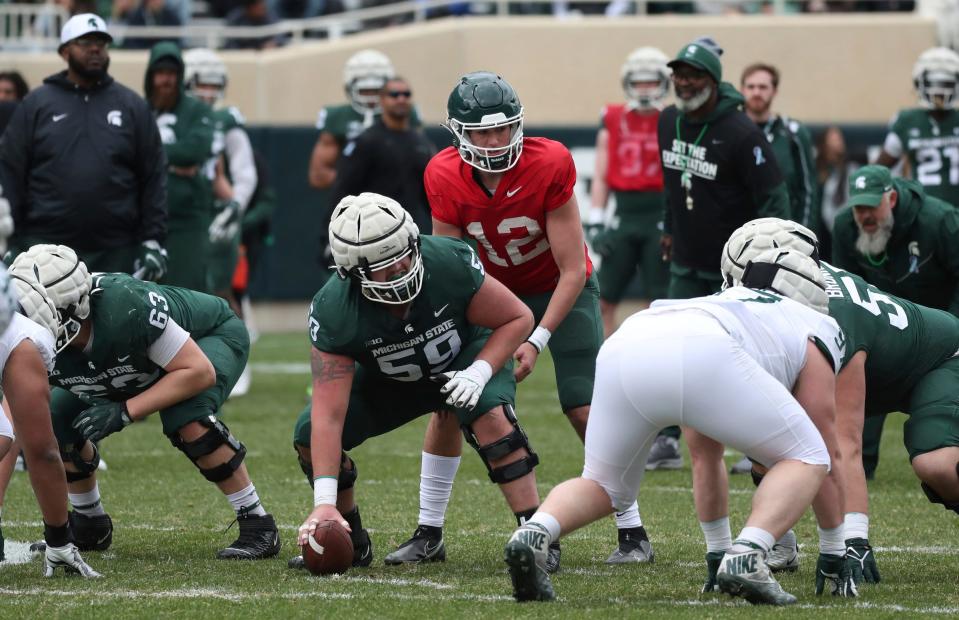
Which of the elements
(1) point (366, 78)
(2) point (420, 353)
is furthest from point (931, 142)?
(2) point (420, 353)

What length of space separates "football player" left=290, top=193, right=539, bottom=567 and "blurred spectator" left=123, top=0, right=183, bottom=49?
11108mm

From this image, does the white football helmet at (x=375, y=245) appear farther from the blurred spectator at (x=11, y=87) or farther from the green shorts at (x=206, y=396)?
the blurred spectator at (x=11, y=87)

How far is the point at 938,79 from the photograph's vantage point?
884 centimetres

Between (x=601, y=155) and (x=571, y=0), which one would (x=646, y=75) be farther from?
(x=571, y=0)

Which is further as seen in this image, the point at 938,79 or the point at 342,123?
the point at 342,123

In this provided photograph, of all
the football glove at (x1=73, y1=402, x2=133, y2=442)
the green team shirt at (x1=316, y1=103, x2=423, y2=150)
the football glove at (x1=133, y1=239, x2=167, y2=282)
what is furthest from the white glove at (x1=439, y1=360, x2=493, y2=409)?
the green team shirt at (x1=316, y1=103, x2=423, y2=150)

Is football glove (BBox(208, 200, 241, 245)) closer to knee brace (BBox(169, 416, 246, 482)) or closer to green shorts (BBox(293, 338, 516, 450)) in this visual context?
knee brace (BBox(169, 416, 246, 482))

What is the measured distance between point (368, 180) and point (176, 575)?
15.1 feet

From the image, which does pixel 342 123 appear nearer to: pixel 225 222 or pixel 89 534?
pixel 225 222

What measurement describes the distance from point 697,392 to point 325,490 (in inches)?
48.4

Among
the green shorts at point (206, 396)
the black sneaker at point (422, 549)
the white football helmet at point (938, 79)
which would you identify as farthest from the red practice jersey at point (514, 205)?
the white football helmet at point (938, 79)

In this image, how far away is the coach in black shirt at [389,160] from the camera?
9.37 metres

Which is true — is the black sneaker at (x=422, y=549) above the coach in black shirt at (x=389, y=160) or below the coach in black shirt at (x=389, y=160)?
below

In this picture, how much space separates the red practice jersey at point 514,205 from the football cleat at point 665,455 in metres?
1.97
